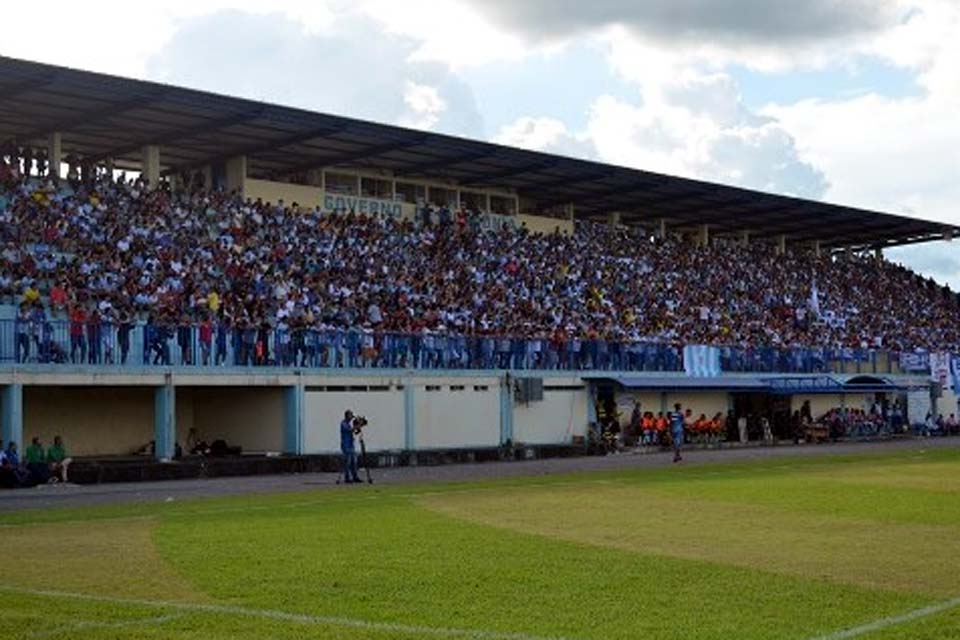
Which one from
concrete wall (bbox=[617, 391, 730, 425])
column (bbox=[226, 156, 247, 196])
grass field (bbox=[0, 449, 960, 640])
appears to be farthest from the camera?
concrete wall (bbox=[617, 391, 730, 425])

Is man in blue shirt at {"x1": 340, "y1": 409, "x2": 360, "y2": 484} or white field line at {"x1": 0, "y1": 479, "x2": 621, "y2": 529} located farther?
man in blue shirt at {"x1": 340, "y1": 409, "x2": 360, "y2": 484}

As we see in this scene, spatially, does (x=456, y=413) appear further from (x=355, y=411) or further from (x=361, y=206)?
(x=361, y=206)

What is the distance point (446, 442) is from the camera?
42.2 meters

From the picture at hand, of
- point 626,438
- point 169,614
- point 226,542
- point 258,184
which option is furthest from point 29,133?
point 169,614

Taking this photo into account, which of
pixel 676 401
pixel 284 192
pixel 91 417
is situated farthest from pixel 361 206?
pixel 91 417

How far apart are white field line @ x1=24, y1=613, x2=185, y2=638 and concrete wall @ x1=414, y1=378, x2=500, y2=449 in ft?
101

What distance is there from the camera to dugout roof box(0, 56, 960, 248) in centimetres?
4038

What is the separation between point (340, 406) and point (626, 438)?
13.1 meters

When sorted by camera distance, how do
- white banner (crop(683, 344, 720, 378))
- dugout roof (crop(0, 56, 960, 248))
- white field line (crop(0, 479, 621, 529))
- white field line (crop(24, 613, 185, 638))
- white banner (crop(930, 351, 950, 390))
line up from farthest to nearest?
white banner (crop(930, 351, 950, 390)) < white banner (crop(683, 344, 720, 378)) < dugout roof (crop(0, 56, 960, 248)) < white field line (crop(0, 479, 621, 529)) < white field line (crop(24, 613, 185, 638))

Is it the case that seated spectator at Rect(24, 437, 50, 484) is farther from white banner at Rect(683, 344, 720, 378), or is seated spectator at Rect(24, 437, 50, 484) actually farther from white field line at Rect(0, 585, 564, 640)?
white banner at Rect(683, 344, 720, 378)

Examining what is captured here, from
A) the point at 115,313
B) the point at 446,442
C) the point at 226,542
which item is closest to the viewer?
the point at 226,542

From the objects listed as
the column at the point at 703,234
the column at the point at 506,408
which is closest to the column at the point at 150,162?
the column at the point at 506,408

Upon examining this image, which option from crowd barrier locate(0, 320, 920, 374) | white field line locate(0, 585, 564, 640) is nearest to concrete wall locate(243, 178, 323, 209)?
crowd barrier locate(0, 320, 920, 374)

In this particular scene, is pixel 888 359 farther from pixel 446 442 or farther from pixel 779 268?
pixel 446 442
